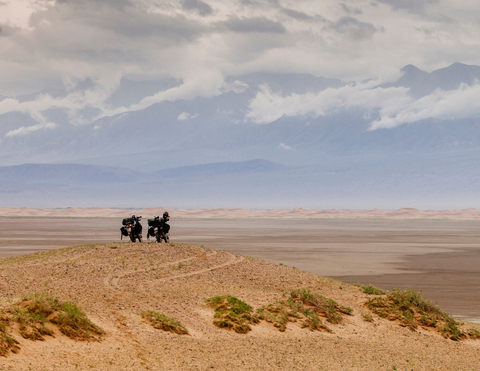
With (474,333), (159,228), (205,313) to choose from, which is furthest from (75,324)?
(159,228)

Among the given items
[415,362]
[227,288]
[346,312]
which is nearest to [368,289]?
[346,312]

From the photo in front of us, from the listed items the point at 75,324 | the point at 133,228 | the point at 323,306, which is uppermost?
the point at 133,228

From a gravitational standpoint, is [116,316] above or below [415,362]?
above

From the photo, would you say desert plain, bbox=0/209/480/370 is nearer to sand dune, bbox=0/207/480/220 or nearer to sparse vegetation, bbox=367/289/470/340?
sparse vegetation, bbox=367/289/470/340

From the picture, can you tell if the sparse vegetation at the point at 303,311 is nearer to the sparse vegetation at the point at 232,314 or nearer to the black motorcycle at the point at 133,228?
the sparse vegetation at the point at 232,314

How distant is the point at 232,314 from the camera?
665 inches

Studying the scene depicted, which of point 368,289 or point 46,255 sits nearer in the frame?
point 368,289

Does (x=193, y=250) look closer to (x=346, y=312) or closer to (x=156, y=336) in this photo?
(x=346, y=312)

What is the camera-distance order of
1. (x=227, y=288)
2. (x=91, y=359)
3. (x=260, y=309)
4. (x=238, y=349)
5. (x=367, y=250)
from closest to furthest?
1. (x=91, y=359)
2. (x=238, y=349)
3. (x=260, y=309)
4. (x=227, y=288)
5. (x=367, y=250)

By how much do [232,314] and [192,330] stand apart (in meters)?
1.67

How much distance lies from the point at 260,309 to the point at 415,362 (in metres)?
4.99

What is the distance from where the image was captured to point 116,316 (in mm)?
15664

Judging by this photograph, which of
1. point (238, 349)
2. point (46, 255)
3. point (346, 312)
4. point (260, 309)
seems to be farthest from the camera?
point (46, 255)

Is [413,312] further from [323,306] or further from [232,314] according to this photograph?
[232,314]
